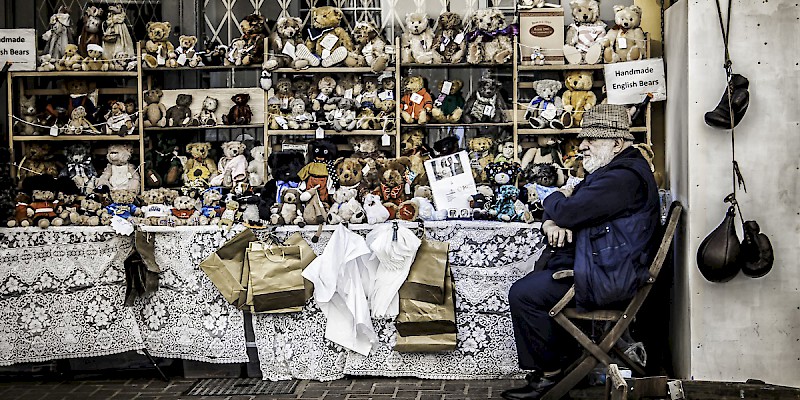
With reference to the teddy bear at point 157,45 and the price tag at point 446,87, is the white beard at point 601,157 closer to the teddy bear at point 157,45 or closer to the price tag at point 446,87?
the price tag at point 446,87

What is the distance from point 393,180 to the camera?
6.25 m

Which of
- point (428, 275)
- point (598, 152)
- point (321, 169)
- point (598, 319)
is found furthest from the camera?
point (321, 169)

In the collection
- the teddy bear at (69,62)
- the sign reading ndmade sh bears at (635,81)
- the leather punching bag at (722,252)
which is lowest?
the leather punching bag at (722,252)

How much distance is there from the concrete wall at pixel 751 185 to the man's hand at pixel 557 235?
65 cm

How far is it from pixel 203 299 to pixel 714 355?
2979 millimetres

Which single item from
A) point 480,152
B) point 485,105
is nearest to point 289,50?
point 485,105

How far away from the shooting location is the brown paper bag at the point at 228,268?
5609 millimetres

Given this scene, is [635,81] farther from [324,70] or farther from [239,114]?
[239,114]

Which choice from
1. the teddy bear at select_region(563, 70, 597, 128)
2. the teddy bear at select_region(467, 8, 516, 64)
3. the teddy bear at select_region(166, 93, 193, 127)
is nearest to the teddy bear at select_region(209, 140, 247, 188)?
the teddy bear at select_region(166, 93, 193, 127)

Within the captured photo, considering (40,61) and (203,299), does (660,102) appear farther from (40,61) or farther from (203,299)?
(40,61)

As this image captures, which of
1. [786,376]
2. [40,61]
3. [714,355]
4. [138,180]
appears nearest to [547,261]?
[714,355]

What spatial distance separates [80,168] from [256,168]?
1.32 m

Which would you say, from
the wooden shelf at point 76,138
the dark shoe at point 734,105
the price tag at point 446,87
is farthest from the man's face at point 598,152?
the wooden shelf at point 76,138

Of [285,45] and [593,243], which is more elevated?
[285,45]
